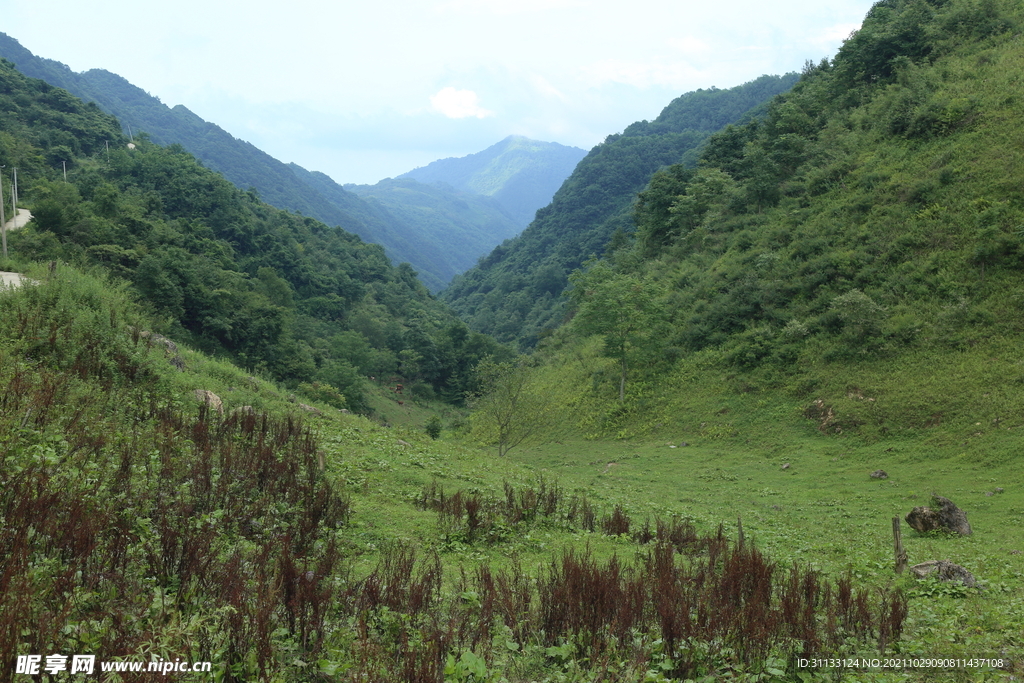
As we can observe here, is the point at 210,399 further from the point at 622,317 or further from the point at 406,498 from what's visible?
the point at 622,317

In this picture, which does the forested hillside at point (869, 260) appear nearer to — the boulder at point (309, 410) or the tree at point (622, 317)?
the tree at point (622, 317)

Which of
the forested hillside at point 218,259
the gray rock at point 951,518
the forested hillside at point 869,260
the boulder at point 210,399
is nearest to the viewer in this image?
the gray rock at point 951,518

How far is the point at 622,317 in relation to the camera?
99.2 ft

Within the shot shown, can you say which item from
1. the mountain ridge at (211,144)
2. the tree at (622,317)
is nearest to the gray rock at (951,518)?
the tree at (622,317)

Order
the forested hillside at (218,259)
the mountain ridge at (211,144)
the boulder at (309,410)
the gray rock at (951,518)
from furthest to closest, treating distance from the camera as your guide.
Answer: the mountain ridge at (211,144)
the forested hillside at (218,259)
the boulder at (309,410)
the gray rock at (951,518)

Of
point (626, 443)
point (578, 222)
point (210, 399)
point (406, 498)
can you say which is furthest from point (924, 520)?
point (578, 222)

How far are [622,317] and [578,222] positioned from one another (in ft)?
260

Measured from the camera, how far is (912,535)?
1168 centimetres

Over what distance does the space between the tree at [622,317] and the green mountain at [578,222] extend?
4213 centimetres

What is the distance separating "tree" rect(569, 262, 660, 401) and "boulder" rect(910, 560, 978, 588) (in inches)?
833

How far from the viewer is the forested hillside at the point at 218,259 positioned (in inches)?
1433

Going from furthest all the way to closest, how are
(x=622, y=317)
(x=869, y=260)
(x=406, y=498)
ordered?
1. (x=622, y=317)
2. (x=869, y=260)
3. (x=406, y=498)

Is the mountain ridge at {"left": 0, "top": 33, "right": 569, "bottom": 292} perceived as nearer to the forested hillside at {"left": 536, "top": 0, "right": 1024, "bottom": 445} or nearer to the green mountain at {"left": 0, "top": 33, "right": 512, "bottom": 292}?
the green mountain at {"left": 0, "top": 33, "right": 512, "bottom": 292}

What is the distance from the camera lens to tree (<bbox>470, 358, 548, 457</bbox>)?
90.3 ft
